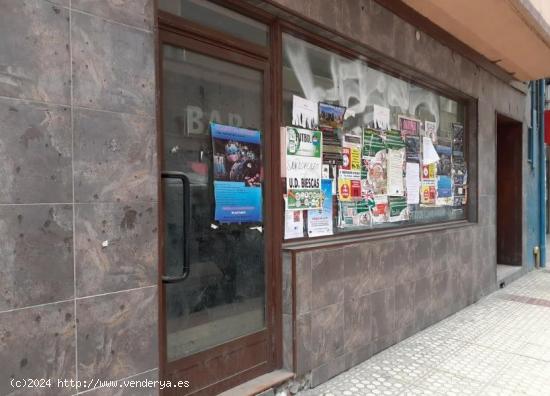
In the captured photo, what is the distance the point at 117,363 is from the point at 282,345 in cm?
162

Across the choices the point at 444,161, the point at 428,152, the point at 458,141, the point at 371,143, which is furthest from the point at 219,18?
the point at 458,141

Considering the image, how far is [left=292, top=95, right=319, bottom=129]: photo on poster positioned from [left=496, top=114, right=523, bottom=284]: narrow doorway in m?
6.29

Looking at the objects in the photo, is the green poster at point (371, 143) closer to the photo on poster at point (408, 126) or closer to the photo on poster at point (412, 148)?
the photo on poster at point (408, 126)

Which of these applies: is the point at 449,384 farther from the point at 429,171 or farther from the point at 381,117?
the point at 429,171

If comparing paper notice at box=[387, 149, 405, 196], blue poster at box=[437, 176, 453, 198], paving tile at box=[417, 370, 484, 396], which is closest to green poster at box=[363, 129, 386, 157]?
paper notice at box=[387, 149, 405, 196]

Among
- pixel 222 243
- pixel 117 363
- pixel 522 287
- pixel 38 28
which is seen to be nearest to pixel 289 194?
pixel 222 243

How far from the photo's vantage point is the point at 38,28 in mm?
2150

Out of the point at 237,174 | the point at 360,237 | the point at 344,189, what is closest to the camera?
the point at 237,174

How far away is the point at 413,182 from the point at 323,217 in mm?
1963

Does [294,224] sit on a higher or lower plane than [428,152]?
lower

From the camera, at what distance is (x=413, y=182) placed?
5.79 meters

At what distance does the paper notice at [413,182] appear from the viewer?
5678mm

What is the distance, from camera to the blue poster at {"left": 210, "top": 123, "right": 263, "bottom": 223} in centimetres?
333

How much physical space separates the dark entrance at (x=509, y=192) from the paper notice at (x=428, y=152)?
3668mm
